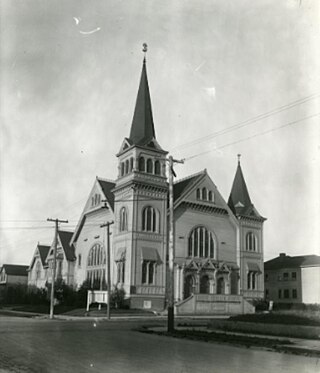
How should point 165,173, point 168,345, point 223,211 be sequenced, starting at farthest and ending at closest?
point 223,211, point 165,173, point 168,345

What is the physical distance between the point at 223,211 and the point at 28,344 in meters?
42.1

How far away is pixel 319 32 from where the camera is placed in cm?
1214

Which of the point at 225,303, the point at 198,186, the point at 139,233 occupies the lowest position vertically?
the point at 225,303

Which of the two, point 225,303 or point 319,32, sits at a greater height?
point 319,32

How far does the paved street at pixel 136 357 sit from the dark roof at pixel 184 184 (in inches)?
1426

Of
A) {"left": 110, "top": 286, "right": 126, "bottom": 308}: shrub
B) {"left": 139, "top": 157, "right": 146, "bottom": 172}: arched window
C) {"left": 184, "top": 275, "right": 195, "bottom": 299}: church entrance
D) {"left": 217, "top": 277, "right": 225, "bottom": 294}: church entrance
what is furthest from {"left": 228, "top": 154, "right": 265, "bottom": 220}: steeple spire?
{"left": 110, "top": 286, "right": 126, "bottom": 308}: shrub

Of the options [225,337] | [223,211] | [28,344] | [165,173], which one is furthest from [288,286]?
[28,344]

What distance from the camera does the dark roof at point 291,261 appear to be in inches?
2515

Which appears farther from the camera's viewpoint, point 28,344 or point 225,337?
point 225,337

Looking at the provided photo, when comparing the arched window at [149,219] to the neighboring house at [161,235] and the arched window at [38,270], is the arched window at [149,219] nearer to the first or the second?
the neighboring house at [161,235]

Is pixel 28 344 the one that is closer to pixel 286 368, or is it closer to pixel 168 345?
pixel 168 345

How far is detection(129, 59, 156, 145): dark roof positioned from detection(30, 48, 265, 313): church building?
4.4 inches

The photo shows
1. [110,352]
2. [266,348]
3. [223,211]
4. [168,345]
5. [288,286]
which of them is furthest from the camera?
[288,286]

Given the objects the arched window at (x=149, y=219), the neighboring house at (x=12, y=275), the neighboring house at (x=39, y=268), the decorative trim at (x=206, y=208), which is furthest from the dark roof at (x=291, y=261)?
the neighboring house at (x=12, y=275)
